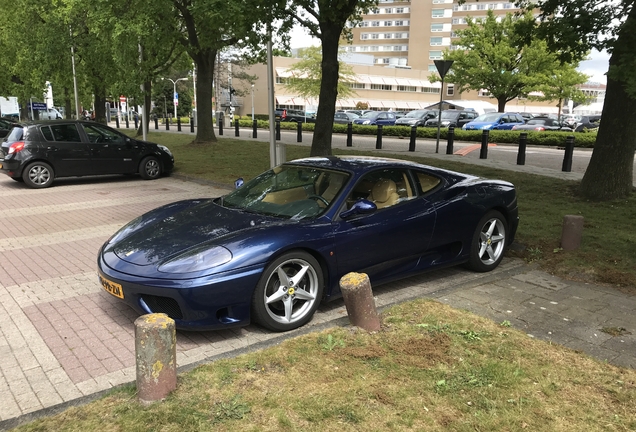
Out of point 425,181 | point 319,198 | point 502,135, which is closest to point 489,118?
point 502,135

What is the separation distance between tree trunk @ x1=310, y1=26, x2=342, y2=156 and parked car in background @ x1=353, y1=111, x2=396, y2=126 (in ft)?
71.5

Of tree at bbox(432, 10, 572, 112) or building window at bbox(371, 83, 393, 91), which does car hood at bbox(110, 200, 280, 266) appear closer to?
tree at bbox(432, 10, 572, 112)

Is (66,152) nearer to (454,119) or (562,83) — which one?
(454,119)

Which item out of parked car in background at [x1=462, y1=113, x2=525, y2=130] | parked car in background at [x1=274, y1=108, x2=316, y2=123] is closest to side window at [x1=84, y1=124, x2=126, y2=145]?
parked car in background at [x1=462, y1=113, x2=525, y2=130]

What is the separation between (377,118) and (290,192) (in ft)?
108

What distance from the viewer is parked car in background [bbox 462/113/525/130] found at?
2756 centimetres

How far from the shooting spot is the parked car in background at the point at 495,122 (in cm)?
2756

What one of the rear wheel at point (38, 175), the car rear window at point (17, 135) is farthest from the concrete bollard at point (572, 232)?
the car rear window at point (17, 135)

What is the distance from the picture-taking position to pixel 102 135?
12508 mm

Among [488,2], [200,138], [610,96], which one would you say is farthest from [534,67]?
[488,2]

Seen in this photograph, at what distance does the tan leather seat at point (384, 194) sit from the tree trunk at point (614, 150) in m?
5.74

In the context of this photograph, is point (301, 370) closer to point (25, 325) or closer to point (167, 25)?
point (25, 325)

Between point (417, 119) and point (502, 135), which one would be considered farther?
point (417, 119)

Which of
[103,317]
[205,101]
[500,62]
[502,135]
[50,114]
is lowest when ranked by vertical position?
[103,317]
